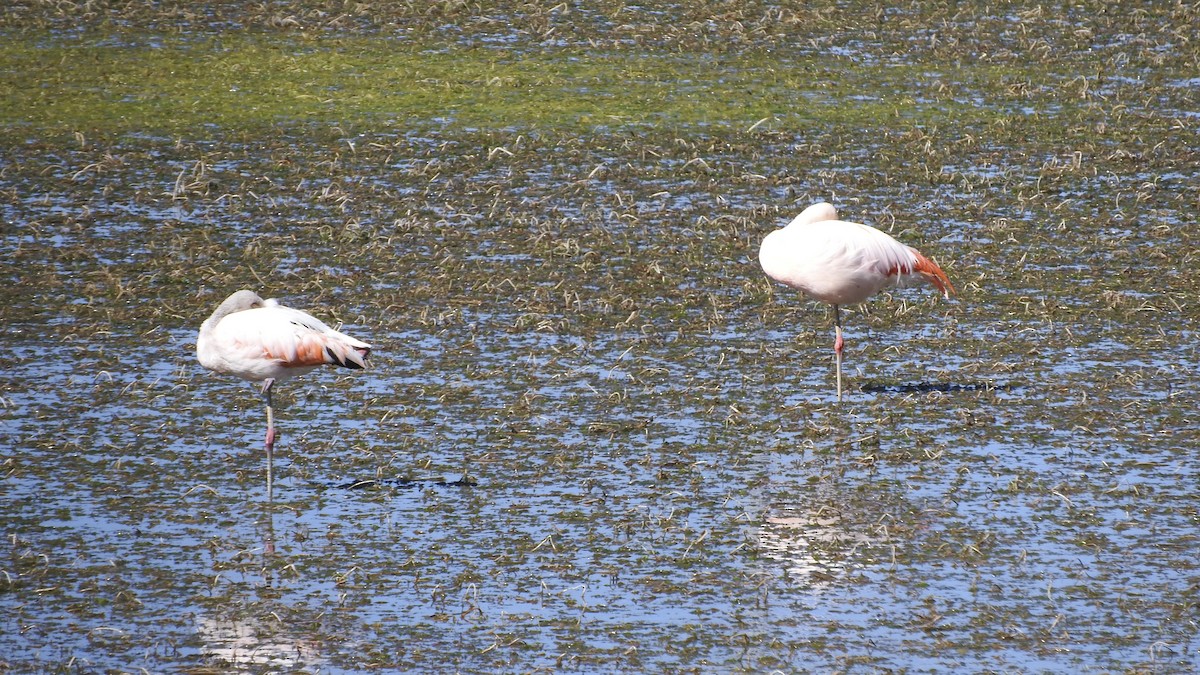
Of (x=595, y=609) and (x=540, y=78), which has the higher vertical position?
(x=540, y=78)

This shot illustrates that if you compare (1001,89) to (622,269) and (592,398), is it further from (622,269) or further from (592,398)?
(592,398)

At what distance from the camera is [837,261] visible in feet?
36.5

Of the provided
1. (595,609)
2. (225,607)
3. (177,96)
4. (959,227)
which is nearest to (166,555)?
(225,607)

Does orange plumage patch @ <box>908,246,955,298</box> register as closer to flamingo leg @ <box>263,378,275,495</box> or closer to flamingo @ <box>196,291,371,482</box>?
flamingo @ <box>196,291,371,482</box>

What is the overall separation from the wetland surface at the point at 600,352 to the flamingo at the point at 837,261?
65cm

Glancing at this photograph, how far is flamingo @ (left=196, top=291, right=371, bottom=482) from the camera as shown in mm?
9750

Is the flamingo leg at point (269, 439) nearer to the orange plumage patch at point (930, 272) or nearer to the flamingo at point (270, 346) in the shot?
the flamingo at point (270, 346)

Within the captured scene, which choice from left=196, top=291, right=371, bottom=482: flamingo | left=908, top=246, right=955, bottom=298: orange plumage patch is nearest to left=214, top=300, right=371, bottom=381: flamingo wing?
left=196, top=291, right=371, bottom=482: flamingo

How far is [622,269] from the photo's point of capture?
45.6ft

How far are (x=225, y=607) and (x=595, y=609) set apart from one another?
1792mm

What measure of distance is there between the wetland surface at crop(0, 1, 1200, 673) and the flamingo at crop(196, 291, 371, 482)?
645 mm

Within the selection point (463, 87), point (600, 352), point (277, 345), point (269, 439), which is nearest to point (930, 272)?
point (600, 352)

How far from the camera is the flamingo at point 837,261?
1117 centimetres

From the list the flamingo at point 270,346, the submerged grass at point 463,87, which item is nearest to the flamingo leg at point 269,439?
the flamingo at point 270,346
